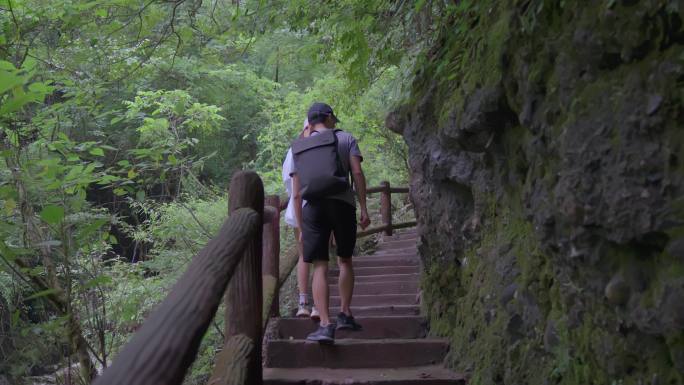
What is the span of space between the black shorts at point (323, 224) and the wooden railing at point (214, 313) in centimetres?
152

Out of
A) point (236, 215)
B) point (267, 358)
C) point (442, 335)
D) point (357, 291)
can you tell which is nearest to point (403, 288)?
point (357, 291)

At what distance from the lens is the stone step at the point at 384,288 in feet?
25.1

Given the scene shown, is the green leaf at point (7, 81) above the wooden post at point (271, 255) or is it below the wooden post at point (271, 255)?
above

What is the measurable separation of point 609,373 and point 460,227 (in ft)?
7.49

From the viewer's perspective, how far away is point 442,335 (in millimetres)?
4953

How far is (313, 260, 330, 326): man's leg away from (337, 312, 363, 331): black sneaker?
0.19 m

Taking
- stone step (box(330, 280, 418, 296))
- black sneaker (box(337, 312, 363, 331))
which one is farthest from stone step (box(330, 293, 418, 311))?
black sneaker (box(337, 312, 363, 331))

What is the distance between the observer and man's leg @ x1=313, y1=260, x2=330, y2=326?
15.2 ft

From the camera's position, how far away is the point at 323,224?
4641 millimetres

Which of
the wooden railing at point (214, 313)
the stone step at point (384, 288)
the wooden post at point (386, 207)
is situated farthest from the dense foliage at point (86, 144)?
the wooden post at point (386, 207)

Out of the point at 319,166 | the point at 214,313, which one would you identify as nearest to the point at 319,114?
the point at 319,166

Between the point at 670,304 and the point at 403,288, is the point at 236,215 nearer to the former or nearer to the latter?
the point at 670,304

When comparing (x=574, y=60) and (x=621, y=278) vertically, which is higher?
(x=574, y=60)

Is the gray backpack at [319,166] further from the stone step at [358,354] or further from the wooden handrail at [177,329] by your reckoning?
the wooden handrail at [177,329]
